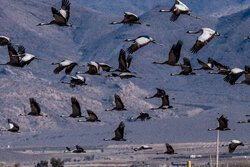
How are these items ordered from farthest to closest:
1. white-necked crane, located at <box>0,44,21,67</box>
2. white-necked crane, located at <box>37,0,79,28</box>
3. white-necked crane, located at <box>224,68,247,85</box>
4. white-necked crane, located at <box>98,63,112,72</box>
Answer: white-necked crane, located at <box>98,63,112,72</box>, white-necked crane, located at <box>0,44,21,67</box>, white-necked crane, located at <box>37,0,79,28</box>, white-necked crane, located at <box>224,68,247,85</box>

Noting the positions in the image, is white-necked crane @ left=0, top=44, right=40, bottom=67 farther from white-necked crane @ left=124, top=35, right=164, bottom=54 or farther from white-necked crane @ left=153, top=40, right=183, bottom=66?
white-necked crane @ left=153, top=40, right=183, bottom=66

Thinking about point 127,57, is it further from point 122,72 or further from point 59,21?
point 59,21

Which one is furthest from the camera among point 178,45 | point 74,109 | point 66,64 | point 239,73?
point 74,109

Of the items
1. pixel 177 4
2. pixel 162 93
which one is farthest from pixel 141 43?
pixel 162 93

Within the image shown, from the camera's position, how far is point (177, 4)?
4550 centimetres

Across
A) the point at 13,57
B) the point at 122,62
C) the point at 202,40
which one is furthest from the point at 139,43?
the point at 13,57

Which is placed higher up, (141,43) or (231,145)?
(141,43)

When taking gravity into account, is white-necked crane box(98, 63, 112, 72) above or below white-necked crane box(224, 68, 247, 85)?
above

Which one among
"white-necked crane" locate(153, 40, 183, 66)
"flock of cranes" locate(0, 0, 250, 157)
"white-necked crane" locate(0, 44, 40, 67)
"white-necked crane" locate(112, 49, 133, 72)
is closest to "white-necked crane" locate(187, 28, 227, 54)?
"flock of cranes" locate(0, 0, 250, 157)

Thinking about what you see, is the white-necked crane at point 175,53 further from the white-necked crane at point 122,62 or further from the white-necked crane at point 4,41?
the white-necked crane at point 4,41

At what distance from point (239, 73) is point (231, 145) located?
5.83 meters

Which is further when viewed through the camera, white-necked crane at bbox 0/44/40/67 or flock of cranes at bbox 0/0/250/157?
white-necked crane at bbox 0/44/40/67

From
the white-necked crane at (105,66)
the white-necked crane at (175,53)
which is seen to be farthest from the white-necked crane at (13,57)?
the white-necked crane at (175,53)

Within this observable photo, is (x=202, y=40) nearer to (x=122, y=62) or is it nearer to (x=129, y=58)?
(x=122, y=62)
